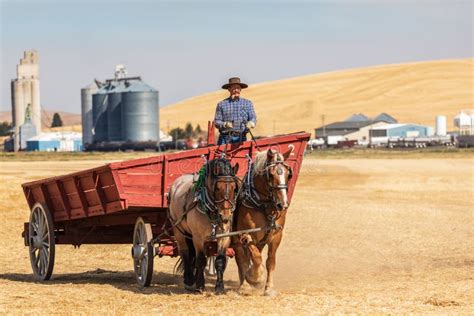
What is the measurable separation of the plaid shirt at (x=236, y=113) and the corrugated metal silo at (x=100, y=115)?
122703 millimetres

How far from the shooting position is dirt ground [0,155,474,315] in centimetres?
1271

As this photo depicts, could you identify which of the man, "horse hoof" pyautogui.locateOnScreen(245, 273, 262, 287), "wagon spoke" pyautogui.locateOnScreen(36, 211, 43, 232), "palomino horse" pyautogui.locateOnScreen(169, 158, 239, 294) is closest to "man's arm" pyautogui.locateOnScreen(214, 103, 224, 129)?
the man

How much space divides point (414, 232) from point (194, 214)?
1067cm

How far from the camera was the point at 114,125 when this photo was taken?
136375mm

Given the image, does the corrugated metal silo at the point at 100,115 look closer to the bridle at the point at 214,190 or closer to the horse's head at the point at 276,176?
the bridle at the point at 214,190

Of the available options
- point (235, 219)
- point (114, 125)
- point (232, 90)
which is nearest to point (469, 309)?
point (235, 219)

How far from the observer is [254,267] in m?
14.1

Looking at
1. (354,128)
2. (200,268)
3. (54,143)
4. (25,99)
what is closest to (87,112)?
(54,143)

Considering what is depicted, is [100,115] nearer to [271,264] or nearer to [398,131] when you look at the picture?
[398,131]

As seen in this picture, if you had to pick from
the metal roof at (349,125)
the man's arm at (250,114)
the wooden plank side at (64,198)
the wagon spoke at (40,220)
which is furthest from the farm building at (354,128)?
the man's arm at (250,114)

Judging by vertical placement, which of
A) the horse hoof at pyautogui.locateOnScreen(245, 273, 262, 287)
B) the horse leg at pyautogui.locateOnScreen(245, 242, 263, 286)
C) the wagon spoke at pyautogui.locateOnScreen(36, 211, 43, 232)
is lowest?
the horse hoof at pyautogui.locateOnScreen(245, 273, 262, 287)

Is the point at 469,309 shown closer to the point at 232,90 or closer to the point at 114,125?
the point at 232,90

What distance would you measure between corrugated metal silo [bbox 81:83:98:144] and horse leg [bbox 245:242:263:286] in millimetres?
126861

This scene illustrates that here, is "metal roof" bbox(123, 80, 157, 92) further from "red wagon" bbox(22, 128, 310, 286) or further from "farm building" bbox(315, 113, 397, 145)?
"red wagon" bbox(22, 128, 310, 286)
